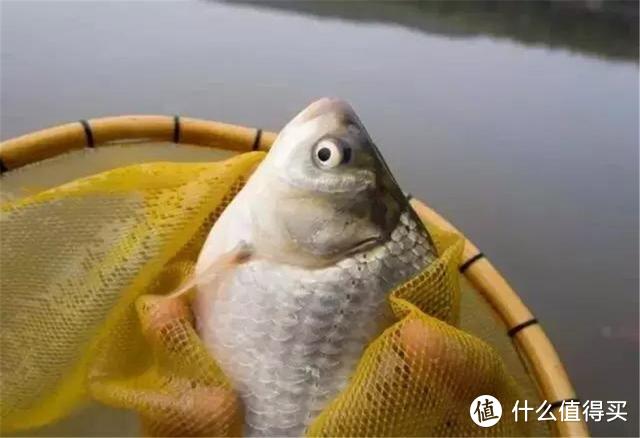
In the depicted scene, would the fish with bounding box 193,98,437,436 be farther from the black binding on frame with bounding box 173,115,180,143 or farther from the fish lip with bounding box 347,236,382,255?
the black binding on frame with bounding box 173,115,180,143

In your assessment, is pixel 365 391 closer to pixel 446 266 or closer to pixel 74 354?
pixel 446 266

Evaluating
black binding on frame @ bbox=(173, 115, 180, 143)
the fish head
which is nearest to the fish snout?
the fish head

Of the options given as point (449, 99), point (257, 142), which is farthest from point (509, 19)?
point (257, 142)

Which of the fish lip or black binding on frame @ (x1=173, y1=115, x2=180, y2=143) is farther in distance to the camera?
black binding on frame @ (x1=173, y1=115, x2=180, y2=143)

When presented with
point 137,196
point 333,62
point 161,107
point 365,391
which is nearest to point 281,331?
point 365,391

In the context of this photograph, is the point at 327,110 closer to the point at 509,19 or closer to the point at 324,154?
the point at 324,154

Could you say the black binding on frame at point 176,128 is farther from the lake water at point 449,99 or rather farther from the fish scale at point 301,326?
the lake water at point 449,99

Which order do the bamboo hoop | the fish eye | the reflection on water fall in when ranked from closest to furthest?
the fish eye, the bamboo hoop, the reflection on water

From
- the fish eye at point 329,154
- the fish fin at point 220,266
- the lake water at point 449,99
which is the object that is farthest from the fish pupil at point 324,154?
the lake water at point 449,99
